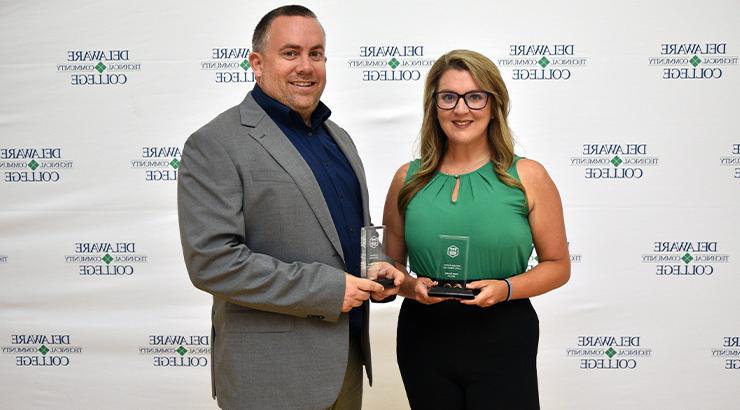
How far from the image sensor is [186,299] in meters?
3.46

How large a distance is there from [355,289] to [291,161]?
15.6 inches

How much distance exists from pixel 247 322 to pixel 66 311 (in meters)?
2.28

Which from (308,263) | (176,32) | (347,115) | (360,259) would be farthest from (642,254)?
(176,32)

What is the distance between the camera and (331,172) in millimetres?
1844

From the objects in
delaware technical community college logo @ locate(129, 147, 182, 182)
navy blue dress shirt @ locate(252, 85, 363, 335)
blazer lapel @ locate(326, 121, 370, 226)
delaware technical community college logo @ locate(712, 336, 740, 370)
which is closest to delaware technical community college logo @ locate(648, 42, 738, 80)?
delaware technical community college logo @ locate(712, 336, 740, 370)

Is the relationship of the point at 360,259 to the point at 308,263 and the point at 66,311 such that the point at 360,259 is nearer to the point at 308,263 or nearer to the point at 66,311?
the point at 308,263

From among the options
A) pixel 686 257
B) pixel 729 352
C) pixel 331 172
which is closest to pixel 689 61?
pixel 686 257

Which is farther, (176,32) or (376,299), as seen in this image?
(176,32)

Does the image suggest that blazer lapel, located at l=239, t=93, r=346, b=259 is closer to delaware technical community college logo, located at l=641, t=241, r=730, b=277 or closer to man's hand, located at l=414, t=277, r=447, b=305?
man's hand, located at l=414, t=277, r=447, b=305

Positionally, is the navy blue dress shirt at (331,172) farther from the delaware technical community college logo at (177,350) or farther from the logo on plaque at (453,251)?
the delaware technical community college logo at (177,350)

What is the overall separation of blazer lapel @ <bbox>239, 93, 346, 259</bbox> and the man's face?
0.36 feet

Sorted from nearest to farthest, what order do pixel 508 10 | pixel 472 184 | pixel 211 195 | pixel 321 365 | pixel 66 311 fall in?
pixel 211 195 < pixel 321 365 < pixel 472 184 < pixel 508 10 < pixel 66 311

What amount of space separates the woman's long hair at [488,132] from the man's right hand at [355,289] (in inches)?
17.1

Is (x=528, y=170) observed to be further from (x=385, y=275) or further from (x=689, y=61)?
(x=689, y=61)
